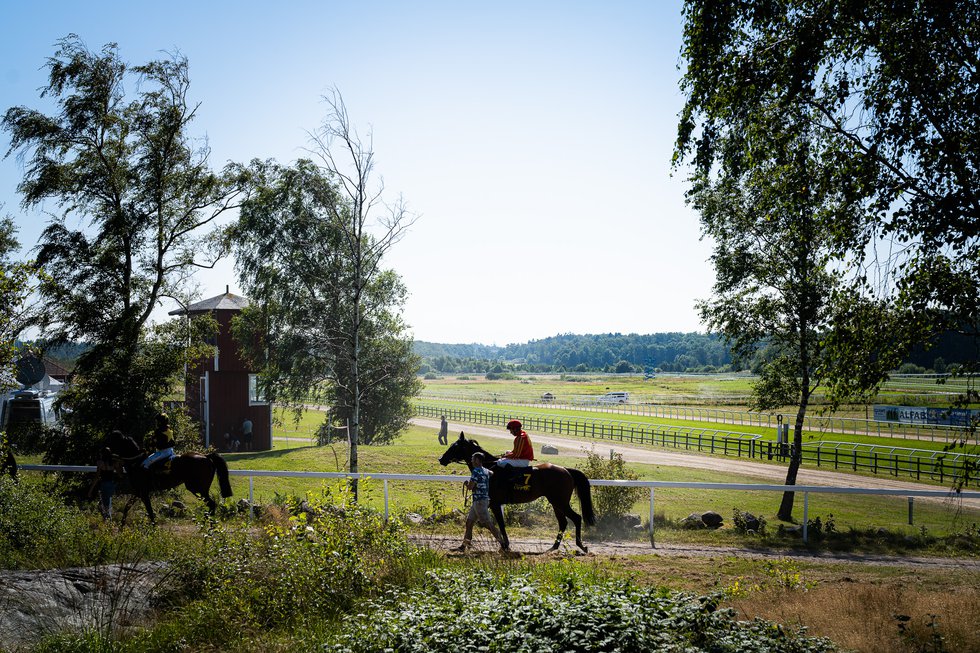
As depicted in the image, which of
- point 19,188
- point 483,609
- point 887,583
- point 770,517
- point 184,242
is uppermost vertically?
point 19,188

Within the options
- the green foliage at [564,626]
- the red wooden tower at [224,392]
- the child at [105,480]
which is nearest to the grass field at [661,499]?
the red wooden tower at [224,392]

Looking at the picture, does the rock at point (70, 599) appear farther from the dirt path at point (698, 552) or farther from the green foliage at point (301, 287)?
the green foliage at point (301, 287)

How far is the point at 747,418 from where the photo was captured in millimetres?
51469

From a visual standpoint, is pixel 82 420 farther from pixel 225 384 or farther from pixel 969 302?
pixel 969 302

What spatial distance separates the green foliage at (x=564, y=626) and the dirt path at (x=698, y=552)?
455 centimetres

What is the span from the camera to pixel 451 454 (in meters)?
12.1

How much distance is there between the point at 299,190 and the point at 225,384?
44.7ft

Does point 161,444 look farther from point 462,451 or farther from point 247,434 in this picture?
point 247,434

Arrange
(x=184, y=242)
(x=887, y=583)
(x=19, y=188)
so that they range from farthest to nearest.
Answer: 1. (x=184, y=242)
2. (x=19, y=188)
3. (x=887, y=583)

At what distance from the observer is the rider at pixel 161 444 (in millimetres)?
13031

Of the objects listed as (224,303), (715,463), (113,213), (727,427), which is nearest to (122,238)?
(113,213)

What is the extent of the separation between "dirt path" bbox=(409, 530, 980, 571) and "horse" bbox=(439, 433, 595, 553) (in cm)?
47

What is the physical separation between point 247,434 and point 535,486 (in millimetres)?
26413

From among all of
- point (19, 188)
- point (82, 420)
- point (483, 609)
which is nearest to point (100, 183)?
point (19, 188)
